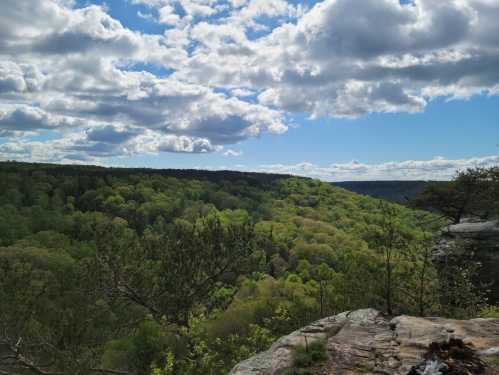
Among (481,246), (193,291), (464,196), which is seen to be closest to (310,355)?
(481,246)

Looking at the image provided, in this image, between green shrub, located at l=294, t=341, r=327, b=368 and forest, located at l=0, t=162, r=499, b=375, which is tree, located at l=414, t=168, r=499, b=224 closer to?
forest, located at l=0, t=162, r=499, b=375

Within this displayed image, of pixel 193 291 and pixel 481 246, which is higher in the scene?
pixel 481 246

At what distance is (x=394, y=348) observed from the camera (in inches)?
382

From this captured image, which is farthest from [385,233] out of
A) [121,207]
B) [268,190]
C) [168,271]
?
[268,190]

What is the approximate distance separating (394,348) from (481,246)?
503 inches

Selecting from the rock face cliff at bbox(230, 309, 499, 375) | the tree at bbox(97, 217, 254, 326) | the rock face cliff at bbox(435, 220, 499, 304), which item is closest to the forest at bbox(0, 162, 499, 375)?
the tree at bbox(97, 217, 254, 326)

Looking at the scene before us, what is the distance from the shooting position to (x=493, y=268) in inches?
747

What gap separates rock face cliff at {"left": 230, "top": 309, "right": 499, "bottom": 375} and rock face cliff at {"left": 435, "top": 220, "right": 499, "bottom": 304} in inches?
306

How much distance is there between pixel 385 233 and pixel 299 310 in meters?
6.43

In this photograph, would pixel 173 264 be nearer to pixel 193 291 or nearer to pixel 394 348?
pixel 193 291

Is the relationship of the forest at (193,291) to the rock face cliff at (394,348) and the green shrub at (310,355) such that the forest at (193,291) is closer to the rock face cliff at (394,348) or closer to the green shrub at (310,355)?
the rock face cliff at (394,348)

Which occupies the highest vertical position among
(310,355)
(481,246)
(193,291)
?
(481,246)

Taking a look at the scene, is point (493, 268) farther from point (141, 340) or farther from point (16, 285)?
point (141, 340)

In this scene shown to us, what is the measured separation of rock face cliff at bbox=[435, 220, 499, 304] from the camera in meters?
18.8
